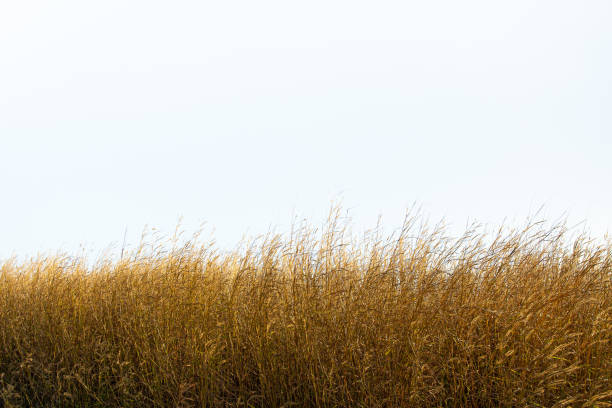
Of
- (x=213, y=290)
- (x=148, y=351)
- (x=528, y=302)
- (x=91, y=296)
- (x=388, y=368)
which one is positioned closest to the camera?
(x=388, y=368)

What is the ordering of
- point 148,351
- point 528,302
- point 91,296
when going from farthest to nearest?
point 91,296
point 148,351
point 528,302

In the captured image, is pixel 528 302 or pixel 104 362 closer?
pixel 528 302

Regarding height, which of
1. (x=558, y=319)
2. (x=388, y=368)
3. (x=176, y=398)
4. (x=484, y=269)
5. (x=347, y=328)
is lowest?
(x=176, y=398)

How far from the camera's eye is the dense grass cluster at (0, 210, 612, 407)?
3.22m

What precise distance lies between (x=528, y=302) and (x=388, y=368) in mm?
1146

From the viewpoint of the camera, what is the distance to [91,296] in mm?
4934

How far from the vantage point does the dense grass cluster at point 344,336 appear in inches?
127

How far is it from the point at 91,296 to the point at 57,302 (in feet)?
1.15

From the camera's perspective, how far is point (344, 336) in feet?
11.3

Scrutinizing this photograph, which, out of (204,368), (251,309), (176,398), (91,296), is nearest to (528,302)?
(251,309)

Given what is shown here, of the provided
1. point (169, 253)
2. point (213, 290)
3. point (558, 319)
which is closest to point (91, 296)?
point (169, 253)

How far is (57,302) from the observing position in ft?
16.2

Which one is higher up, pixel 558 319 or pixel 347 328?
pixel 558 319

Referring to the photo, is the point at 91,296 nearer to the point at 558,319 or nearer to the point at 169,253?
the point at 169,253
